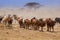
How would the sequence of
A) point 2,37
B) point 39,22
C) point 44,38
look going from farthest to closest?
point 39,22, point 44,38, point 2,37

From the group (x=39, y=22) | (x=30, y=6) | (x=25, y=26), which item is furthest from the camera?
(x=30, y=6)

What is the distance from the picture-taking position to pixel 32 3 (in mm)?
111312

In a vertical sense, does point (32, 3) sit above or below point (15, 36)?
above

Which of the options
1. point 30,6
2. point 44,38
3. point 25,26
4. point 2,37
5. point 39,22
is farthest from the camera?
point 30,6

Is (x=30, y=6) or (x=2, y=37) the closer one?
(x=2, y=37)

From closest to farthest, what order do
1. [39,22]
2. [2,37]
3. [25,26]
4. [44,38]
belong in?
[2,37] → [44,38] → [39,22] → [25,26]

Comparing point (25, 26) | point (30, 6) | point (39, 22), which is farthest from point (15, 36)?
point (30, 6)

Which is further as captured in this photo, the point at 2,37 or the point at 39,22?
the point at 39,22

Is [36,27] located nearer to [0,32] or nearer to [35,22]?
[35,22]

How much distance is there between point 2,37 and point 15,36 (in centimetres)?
148

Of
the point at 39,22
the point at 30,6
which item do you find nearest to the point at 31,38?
→ the point at 39,22

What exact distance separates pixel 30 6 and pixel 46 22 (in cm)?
7457

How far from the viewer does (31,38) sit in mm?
22141

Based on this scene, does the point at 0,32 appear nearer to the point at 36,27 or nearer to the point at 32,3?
the point at 36,27
